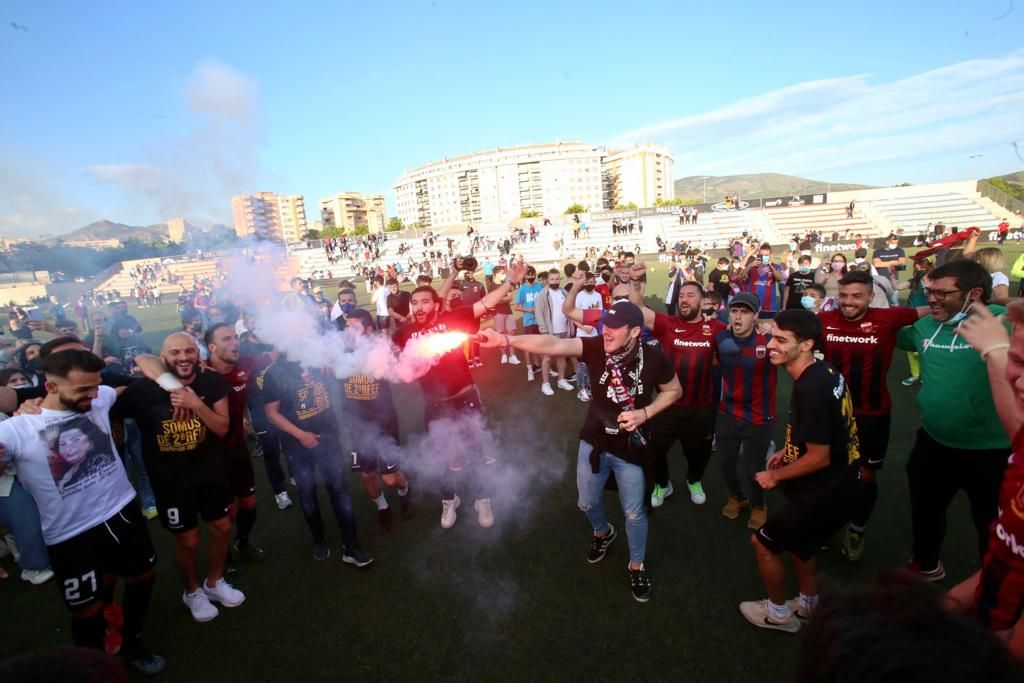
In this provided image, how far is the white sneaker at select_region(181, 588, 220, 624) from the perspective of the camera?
412 centimetres

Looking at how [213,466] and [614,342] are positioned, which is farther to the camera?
[213,466]

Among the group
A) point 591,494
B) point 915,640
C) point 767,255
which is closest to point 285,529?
point 591,494

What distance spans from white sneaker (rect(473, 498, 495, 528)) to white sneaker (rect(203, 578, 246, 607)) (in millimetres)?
2275

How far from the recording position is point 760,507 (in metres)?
4.84

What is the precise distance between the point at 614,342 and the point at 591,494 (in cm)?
137

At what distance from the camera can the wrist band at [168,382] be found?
3693 mm

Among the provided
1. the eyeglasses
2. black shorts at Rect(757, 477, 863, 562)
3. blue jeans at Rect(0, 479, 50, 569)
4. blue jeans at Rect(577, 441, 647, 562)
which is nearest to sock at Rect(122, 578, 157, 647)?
blue jeans at Rect(0, 479, 50, 569)

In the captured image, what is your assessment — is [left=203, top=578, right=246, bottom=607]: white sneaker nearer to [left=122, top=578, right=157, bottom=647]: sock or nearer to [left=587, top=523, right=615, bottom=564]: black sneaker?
[left=122, top=578, right=157, bottom=647]: sock

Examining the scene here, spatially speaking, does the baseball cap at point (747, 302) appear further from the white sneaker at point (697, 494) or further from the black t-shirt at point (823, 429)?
the white sneaker at point (697, 494)

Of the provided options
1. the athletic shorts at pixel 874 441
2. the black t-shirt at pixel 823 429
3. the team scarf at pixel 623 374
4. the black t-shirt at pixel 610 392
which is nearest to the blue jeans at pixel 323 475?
the black t-shirt at pixel 610 392

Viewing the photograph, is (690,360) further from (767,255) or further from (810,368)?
(767,255)

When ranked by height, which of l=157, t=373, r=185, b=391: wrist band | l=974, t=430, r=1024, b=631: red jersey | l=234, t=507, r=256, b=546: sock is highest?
l=157, t=373, r=185, b=391: wrist band

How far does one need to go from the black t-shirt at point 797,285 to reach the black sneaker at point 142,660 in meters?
11.1

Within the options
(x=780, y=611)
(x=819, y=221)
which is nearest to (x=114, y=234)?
(x=780, y=611)
